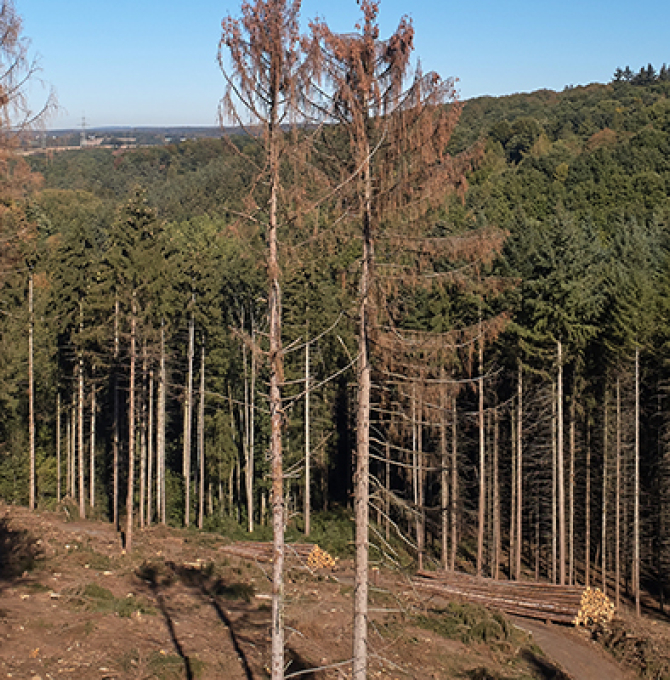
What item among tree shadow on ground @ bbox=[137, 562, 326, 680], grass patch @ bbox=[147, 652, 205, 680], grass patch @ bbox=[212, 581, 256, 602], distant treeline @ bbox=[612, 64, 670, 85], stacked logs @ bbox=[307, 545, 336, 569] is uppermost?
distant treeline @ bbox=[612, 64, 670, 85]

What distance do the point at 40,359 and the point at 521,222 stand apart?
3363cm

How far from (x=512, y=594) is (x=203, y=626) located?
1208cm

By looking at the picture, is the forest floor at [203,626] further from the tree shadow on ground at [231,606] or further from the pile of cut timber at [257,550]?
the pile of cut timber at [257,550]

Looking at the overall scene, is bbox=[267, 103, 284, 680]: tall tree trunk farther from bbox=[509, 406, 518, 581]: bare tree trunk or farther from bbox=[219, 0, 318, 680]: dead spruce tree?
bbox=[509, 406, 518, 581]: bare tree trunk

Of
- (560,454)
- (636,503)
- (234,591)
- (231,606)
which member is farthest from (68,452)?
(636,503)

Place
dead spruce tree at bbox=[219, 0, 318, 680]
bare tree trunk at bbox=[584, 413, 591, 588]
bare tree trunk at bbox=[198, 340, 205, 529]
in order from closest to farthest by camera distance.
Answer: dead spruce tree at bbox=[219, 0, 318, 680] → bare tree trunk at bbox=[584, 413, 591, 588] → bare tree trunk at bbox=[198, 340, 205, 529]

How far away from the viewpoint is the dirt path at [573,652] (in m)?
19.3

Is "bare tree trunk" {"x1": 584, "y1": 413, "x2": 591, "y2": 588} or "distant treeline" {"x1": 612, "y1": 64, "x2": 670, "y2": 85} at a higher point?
"distant treeline" {"x1": 612, "y1": 64, "x2": 670, "y2": 85}

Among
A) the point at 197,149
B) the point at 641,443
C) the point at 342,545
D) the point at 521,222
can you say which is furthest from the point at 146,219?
→ the point at 197,149

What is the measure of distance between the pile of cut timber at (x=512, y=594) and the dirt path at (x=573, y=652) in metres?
0.41

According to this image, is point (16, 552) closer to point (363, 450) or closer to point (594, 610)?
point (363, 450)

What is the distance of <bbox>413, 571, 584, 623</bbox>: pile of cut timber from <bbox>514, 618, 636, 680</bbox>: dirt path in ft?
1.35

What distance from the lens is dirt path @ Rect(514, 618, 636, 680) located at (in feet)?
63.2

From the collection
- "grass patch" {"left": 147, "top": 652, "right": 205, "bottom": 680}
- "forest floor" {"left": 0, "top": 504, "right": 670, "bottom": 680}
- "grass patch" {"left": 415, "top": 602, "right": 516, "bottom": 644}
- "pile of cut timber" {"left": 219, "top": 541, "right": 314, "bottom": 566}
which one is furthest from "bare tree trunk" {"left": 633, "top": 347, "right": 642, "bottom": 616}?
"grass patch" {"left": 147, "top": 652, "right": 205, "bottom": 680}
